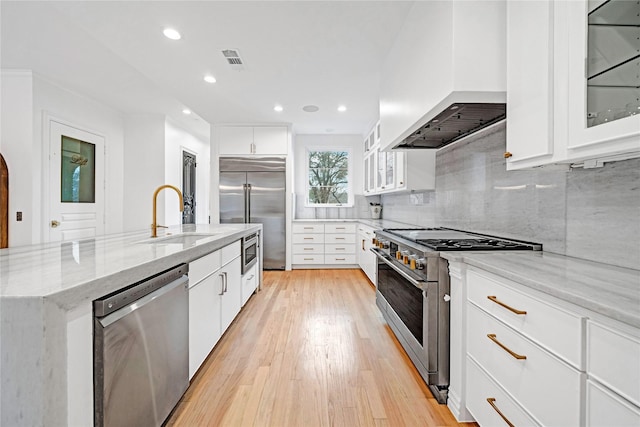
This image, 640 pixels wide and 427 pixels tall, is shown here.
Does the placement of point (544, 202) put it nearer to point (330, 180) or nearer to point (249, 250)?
point (249, 250)

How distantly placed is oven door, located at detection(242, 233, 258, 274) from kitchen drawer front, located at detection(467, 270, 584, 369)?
7.50ft

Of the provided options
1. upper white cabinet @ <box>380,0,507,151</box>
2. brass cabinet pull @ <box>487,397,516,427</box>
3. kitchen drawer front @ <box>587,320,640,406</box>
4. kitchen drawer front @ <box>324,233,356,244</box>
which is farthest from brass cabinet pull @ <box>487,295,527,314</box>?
kitchen drawer front @ <box>324,233,356,244</box>

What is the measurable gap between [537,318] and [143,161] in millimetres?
5844

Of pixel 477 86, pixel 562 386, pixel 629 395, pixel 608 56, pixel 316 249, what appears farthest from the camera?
pixel 316 249

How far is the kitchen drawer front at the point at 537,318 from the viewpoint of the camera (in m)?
0.94

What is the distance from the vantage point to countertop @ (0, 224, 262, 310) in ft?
2.91

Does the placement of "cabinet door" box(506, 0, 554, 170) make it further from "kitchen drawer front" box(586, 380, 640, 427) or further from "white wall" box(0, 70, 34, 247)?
"white wall" box(0, 70, 34, 247)

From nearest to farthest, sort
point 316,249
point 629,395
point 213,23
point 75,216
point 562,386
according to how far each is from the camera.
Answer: point 629,395
point 562,386
point 213,23
point 75,216
point 316,249

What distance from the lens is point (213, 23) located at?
249 cm

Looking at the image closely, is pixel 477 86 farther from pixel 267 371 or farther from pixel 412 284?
pixel 267 371

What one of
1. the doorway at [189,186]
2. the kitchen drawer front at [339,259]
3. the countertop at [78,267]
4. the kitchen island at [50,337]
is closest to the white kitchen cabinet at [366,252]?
the kitchen drawer front at [339,259]

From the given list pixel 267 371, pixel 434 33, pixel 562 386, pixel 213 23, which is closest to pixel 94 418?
pixel 267 371

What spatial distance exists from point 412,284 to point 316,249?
3627mm

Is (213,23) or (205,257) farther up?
(213,23)
